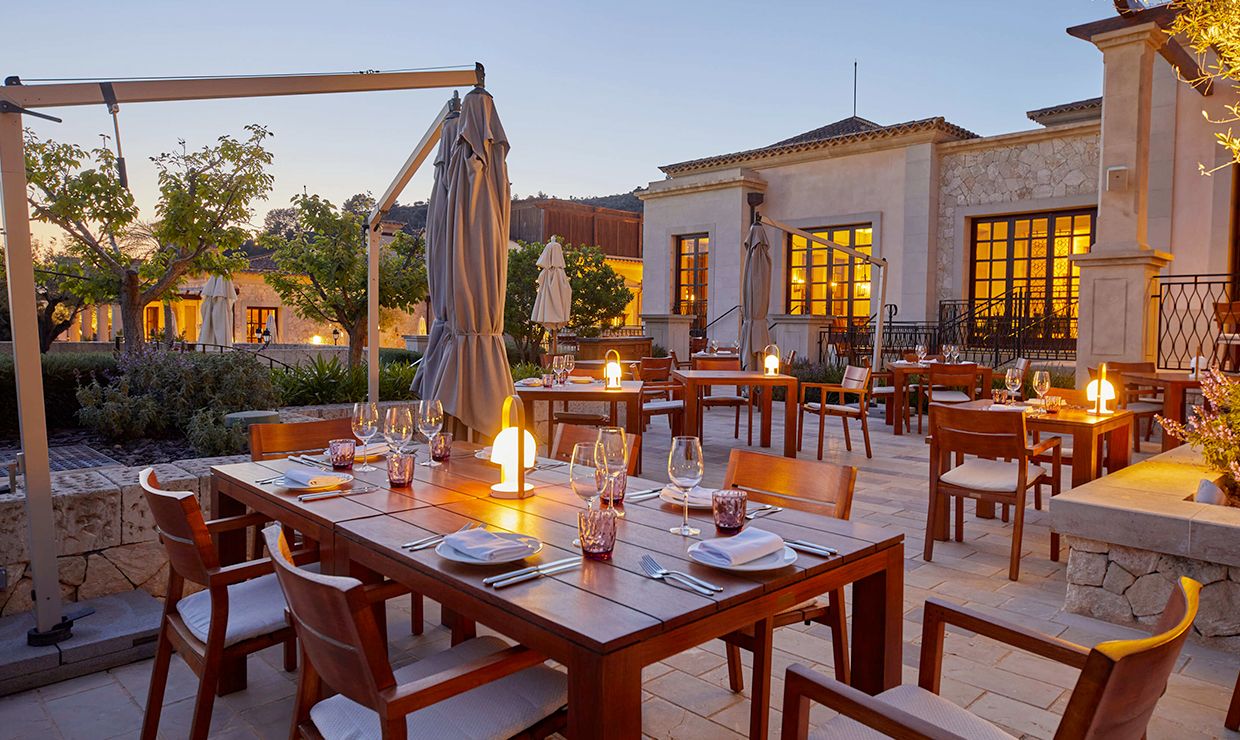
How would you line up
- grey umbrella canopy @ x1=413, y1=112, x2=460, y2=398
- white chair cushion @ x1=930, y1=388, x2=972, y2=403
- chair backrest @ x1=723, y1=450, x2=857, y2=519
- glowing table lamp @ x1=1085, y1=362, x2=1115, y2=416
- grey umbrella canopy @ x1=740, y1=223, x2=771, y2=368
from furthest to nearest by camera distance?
grey umbrella canopy @ x1=740, y1=223, x2=771, y2=368 < white chair cushion @ x1=930, y1=388, x2=972, y2=403 < glowing table lamp @ x1=1085, y1=362, x2=1115, y2=416 < grey umbrella canopy @ x1=413, y1=112, x2=460, y2=398 < chair backrest @ x1=723, y1=450, x2=857, y2=519

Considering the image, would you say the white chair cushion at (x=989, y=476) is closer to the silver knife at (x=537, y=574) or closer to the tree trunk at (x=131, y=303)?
the silver knife at (x=537, y=574)

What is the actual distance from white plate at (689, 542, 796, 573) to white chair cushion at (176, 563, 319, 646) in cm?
123

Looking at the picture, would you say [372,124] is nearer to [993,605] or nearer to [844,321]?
[844,321]

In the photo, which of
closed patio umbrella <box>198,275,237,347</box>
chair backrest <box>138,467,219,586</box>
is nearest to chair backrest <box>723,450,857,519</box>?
chair backrest <box>138,467,219,586</box>

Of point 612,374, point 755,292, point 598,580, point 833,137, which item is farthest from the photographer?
Result: point 833,137

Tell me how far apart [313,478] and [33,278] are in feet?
3.87

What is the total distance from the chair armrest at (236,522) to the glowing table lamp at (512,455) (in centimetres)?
81

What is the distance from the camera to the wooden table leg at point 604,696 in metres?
1.28

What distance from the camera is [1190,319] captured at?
9430 mm

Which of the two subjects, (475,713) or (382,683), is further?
(475,713)

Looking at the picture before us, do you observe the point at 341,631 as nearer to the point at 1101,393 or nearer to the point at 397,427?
the point at 397,427

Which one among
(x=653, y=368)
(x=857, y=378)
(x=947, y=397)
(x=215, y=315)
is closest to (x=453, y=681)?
(x=857, y=378)

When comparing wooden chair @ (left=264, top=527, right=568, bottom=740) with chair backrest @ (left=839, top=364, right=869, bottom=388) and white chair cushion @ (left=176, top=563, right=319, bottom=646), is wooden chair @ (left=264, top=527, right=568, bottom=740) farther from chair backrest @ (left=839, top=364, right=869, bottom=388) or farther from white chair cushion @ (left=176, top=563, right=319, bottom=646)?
chair backrest @ (left=839, top=364, right=869, bottom=388)

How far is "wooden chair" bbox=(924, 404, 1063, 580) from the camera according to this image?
12.5 ft
